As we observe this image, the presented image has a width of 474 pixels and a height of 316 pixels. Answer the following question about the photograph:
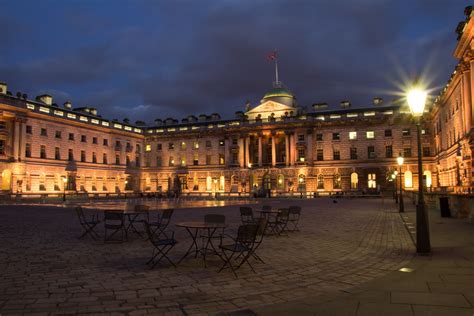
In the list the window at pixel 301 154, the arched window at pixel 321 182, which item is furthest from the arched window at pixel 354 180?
the window at pixel 301 154

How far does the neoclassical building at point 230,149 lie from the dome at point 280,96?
233 millimetres

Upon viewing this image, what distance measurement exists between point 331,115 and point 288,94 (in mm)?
14193

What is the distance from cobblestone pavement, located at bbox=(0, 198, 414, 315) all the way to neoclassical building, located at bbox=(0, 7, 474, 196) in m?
42.2

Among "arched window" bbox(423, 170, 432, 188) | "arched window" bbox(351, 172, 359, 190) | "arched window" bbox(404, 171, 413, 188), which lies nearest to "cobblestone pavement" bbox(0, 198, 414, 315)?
"arched window" bbox(404, 171, 413, 188)

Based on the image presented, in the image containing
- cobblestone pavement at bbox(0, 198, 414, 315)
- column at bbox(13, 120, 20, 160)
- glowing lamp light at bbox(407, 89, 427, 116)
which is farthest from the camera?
column at bbox(13, 120, 20, 160)

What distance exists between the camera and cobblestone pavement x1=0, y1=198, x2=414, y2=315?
235 inches

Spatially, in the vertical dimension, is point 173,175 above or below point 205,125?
below

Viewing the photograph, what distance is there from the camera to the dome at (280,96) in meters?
Result: 79.6

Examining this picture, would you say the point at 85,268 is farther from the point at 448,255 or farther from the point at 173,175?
the point at 173,175

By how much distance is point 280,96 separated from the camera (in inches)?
3137

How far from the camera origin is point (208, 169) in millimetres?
77312

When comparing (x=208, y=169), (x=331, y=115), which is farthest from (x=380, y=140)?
(x=208, y=169)

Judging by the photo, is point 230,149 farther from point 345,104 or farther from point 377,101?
point 377,101

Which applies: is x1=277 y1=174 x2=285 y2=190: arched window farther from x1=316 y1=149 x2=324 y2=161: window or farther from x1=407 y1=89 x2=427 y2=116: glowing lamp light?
x1=407 y1=89 x2=427 y2=116: glowing lamp light
